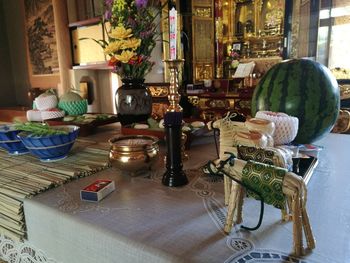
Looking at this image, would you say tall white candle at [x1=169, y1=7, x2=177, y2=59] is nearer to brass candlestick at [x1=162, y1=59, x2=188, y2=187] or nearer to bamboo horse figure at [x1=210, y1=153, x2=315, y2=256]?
brass candlestick at [x1=162, y1=59, x2=188, y2=187]

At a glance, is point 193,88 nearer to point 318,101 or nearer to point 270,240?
point 318,101

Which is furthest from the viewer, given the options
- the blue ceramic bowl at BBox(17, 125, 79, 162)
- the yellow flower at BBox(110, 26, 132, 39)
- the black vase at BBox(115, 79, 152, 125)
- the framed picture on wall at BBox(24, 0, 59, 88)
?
the framed picture on wall at BBox(24, 0, 59, 88)

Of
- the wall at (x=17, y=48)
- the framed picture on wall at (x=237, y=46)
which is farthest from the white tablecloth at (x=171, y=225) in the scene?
the wall at (x=17, y=48)

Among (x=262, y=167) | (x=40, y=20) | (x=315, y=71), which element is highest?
(x=40, y=20)

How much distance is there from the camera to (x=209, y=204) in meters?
0.50

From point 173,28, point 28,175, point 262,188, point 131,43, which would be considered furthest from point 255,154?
point 131,43

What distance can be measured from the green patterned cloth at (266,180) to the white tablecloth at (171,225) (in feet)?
0.22

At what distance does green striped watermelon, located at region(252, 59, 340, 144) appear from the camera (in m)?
0.75

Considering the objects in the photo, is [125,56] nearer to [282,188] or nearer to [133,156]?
[133,156]

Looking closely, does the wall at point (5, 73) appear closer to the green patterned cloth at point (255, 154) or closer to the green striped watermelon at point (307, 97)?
the green striped watermelon at point (307, 97)

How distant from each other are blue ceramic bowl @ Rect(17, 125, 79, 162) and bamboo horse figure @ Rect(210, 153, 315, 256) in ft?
1.69

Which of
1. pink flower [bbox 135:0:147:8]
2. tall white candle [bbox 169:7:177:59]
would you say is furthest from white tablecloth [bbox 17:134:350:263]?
pink flower [bbox 135:0:147:8]

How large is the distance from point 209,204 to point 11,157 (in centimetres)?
63

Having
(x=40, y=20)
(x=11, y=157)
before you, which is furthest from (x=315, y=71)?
(x=40, y=20)
